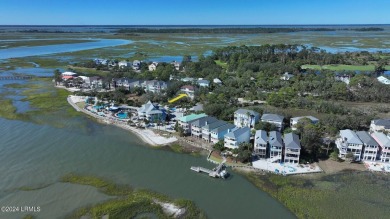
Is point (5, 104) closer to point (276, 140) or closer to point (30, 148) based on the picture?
point (30, 148)

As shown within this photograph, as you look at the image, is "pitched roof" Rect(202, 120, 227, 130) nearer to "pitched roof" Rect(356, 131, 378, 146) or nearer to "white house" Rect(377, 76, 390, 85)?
"pitched roof" Rect(356, 131, 378, 146)

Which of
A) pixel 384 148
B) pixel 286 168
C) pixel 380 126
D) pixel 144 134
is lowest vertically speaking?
pixel 286 168

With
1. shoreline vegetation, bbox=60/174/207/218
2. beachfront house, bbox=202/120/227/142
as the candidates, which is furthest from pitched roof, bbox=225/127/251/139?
shoreline vegetation, bbox=60/174/207/218

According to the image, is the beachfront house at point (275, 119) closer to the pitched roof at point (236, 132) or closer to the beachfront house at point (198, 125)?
the pitched roof at point (236, 132)

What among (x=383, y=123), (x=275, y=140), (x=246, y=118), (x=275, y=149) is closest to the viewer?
(x=275, y=149)

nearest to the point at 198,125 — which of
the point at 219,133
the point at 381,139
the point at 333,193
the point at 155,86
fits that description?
the point at 219,133

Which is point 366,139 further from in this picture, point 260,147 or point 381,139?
point 260,147
